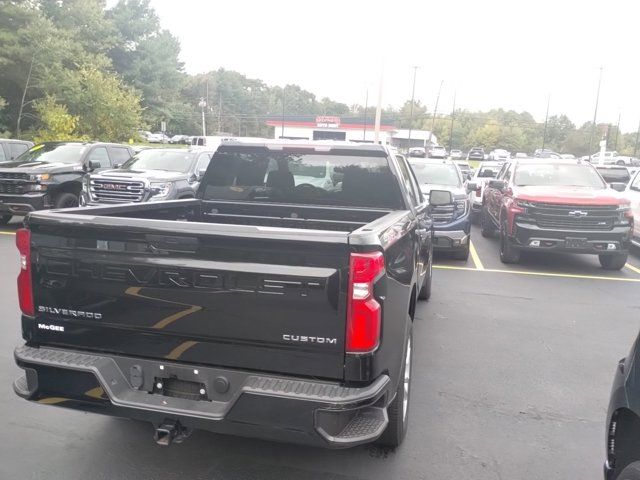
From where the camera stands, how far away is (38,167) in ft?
39.2

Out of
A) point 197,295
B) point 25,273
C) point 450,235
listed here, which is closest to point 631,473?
point 197,295

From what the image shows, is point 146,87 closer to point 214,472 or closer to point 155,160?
point 155,160

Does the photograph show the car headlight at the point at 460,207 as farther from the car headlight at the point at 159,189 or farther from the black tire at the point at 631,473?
the black tire at the point at 631,473

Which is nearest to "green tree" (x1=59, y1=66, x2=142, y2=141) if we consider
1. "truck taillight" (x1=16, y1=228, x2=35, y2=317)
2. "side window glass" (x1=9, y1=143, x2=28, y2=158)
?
"side window glass" (x1=9, y1=143, x2=28, y2=158)

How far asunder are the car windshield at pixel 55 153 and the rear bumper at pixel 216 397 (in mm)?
11310

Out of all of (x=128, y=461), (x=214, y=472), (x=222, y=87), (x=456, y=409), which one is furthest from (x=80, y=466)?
(x=222, y=87)

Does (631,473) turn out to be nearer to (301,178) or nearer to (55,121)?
(301,178)

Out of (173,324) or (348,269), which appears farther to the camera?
(173,324)

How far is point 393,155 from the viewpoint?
475cm

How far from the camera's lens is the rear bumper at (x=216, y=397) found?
263 centimetres

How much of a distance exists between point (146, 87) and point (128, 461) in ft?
163

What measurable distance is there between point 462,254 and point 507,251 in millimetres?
779

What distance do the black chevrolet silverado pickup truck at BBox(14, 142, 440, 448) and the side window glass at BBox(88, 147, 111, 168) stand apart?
37.7ft

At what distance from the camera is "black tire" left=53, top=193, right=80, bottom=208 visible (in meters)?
12.2
